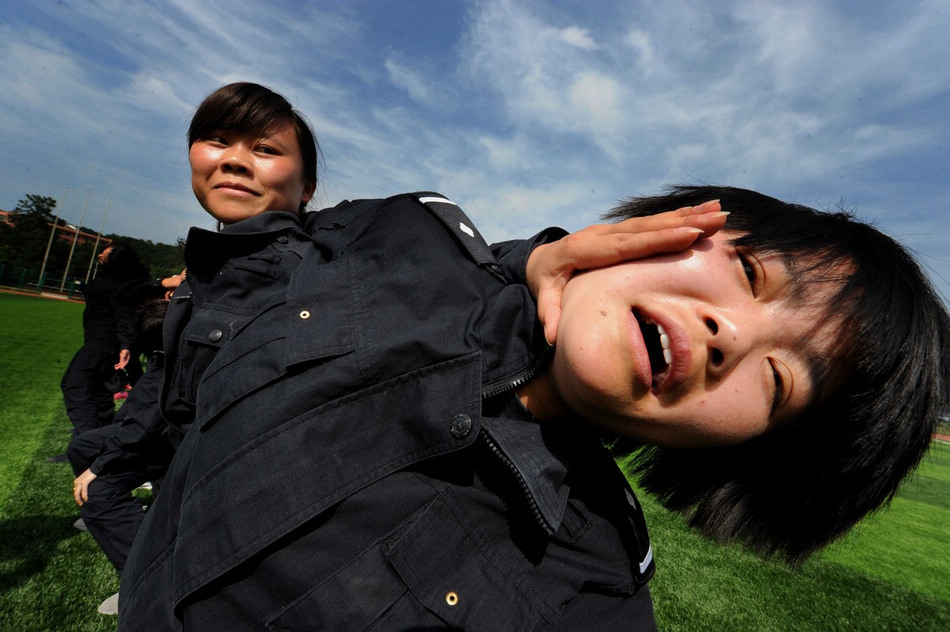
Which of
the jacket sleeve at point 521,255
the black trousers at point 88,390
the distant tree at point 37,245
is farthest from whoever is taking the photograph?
the distant tree at point 37,245

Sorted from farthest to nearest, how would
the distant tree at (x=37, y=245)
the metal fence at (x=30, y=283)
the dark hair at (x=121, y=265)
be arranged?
the distant tree at (x=37, y=245)
the metal fence at (x=30, y=283)
the dark hair at (x=121, y=265)

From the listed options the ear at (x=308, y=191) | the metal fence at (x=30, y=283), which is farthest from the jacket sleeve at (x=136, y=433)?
the metal fence at (x=30, y=283)

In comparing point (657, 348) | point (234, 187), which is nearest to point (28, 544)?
point (234, 187)

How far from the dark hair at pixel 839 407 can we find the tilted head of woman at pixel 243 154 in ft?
3.52

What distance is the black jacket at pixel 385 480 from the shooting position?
1.03 meters

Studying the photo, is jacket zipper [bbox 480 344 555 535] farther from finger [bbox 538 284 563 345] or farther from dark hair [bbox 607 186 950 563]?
dark hair [bbox 607 186 950 563]

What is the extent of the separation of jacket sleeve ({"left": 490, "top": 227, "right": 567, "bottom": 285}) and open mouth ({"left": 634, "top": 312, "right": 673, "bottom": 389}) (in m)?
0.34

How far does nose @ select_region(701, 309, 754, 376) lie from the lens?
103 cm

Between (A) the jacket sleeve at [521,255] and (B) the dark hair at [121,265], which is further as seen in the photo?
(B) the dark hair at [121,265]

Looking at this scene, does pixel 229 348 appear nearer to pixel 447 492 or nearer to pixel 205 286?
pixel 205 286

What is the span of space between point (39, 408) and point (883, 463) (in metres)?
9.09

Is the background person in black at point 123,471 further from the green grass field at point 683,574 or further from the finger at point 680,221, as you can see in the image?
the finger at point 680,221

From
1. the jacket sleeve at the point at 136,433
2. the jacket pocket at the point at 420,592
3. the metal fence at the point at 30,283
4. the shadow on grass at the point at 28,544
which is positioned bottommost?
the metal fence at the point at 30,283

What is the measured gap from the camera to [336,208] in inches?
63.4
